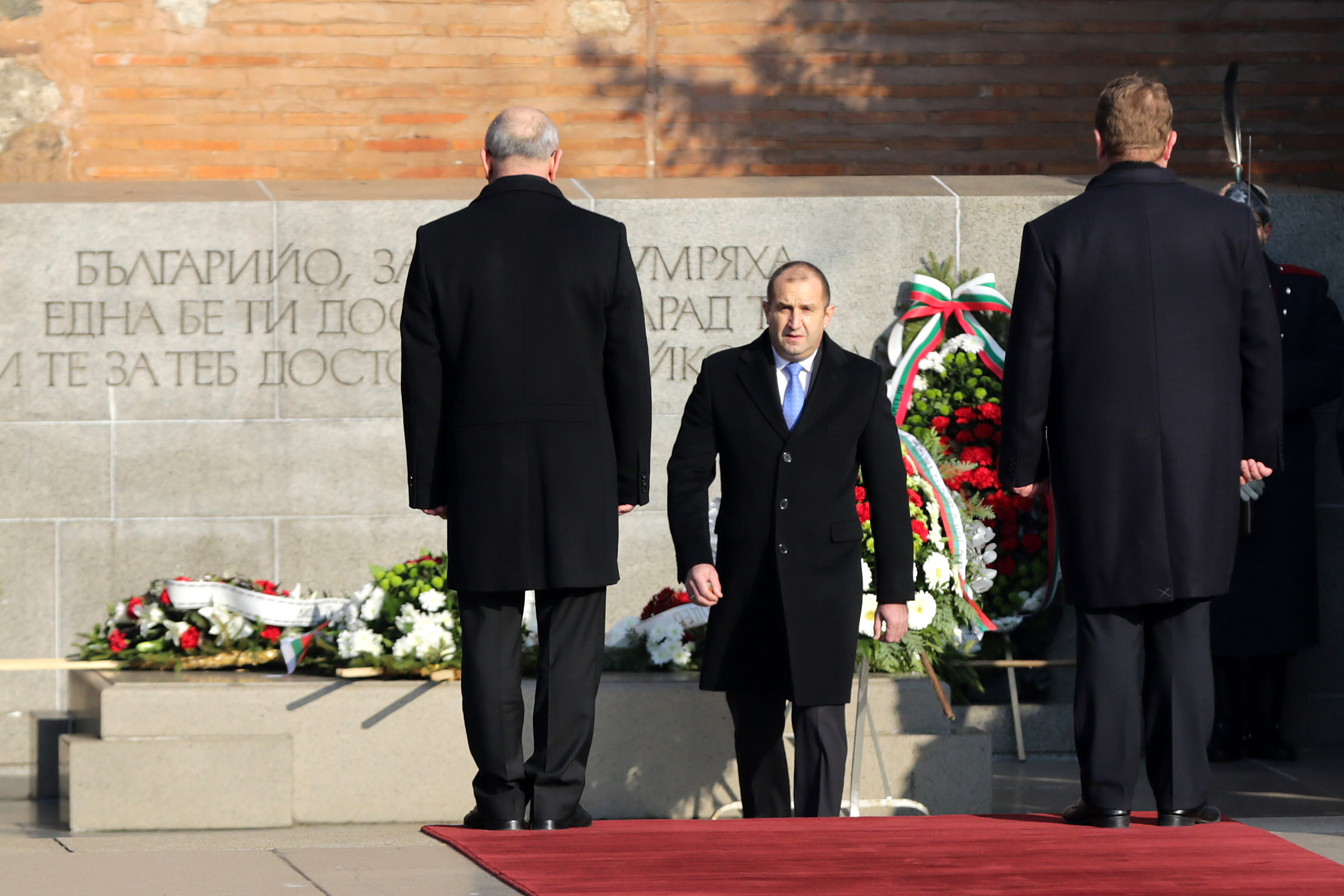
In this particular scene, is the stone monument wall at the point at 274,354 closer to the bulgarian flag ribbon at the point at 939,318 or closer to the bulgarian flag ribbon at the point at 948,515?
the bulgarian flag ribbon at the point at 939,318

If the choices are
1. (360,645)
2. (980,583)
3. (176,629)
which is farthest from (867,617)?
(176,629)

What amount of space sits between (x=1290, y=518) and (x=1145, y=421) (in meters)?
3.47

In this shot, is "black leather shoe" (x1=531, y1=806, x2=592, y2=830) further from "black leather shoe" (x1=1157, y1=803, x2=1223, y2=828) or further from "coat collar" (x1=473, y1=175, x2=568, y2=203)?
"coat collar" (x1=473, y1=175, x2=568, y2=203)

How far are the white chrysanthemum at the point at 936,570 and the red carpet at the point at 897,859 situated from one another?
1.57 meters

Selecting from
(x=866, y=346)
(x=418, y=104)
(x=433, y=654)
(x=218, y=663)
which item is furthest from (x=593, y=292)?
(x=418, y=104)

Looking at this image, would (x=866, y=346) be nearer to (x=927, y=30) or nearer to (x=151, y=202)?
(x=927, y=30)

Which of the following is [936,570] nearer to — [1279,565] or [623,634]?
[623,634]

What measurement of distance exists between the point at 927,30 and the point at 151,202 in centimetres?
459

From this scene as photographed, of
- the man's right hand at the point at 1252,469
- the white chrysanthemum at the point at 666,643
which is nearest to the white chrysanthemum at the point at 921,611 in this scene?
the white chrysanthemum at the point at 666,643

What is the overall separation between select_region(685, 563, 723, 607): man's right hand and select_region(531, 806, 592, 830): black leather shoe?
2.34ft

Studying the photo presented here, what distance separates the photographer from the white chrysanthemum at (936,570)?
6031 millimetres

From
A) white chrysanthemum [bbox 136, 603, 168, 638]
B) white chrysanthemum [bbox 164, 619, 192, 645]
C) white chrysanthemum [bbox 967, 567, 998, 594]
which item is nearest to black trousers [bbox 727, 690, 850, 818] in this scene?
white chrysanthemum [bbox 967, 567, 998, 594]

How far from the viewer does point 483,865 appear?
389cm

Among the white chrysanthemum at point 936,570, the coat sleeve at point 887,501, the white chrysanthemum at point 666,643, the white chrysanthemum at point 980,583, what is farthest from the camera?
the white chrysanthemum at point 980,583
